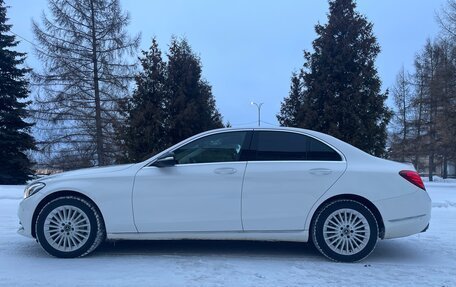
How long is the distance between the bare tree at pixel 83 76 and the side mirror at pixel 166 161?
22.0 m

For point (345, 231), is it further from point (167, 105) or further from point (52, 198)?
point (167, 105)

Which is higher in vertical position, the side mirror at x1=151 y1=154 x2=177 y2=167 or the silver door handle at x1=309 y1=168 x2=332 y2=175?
the side mirror at x1=151 y1=154 x2=177 y2=167

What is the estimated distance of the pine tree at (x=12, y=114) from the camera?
25562mm

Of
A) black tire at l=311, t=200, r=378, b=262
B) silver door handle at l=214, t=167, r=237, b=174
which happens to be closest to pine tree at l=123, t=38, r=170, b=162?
silver door handle at l=214, t=167, r=237, b=174

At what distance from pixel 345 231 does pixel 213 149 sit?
1.84 metres

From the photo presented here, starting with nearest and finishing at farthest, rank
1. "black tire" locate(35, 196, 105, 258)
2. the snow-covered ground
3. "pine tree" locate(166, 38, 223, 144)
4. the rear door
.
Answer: the snow-covered ground < the rear door < "black tire" locate(35, 196, 105, 258) < "pine tree" locate(166, 38, 223, 144)

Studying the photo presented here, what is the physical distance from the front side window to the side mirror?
0.34 ft

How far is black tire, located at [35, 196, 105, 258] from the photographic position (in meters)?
5.66

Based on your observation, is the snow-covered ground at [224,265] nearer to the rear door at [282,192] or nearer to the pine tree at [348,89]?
the rear door at [282,192]

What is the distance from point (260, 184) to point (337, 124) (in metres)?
11.7

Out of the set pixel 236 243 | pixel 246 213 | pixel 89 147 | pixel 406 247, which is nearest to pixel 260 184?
pixel 246 213

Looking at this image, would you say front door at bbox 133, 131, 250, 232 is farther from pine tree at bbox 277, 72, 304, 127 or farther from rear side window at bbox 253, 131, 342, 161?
pine tree at bbox 277, 72, 304, 127

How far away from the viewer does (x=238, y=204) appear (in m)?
5.57

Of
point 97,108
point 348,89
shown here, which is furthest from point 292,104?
point 97,108
